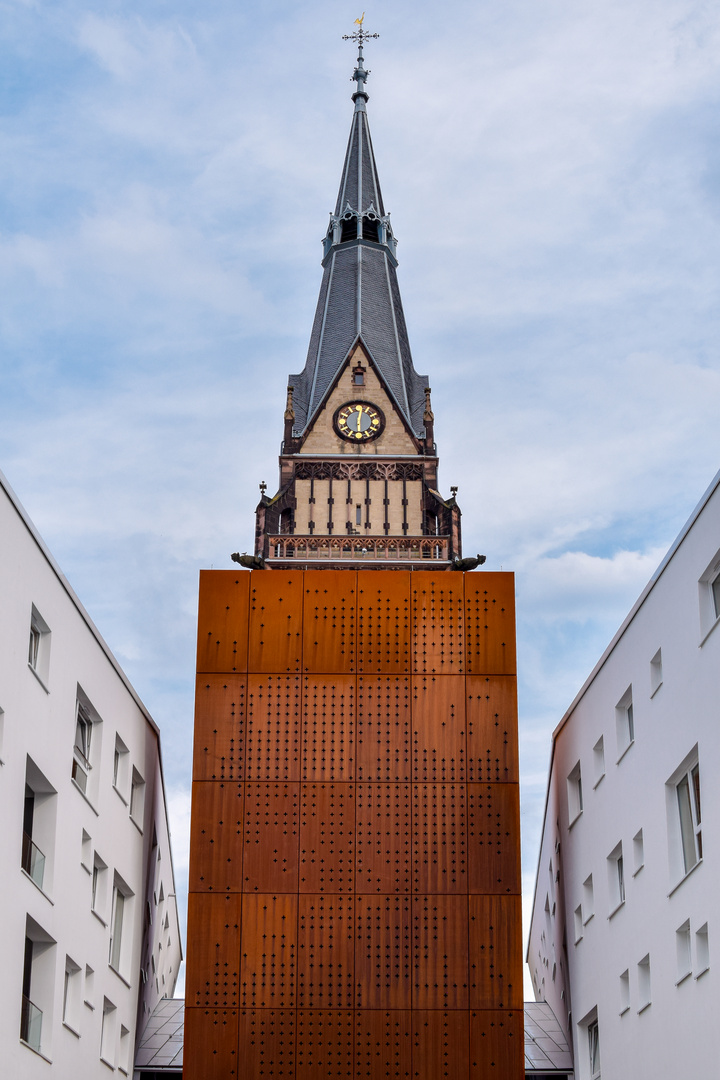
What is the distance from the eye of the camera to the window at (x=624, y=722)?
1251 inches

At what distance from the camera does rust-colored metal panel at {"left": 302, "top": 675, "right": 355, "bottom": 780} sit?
34719 mm

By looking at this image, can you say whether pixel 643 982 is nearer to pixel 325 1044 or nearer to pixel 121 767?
Answer: pixel 325 1044

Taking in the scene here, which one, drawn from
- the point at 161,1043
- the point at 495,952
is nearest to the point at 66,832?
the point at 495,952

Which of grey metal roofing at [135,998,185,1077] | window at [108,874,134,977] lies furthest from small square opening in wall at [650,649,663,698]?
grey metal roofing at [135,998,185,1077]

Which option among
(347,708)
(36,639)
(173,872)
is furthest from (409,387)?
(36,639)

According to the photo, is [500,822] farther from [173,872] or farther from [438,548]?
[438,548]

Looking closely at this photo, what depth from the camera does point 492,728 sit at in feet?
116

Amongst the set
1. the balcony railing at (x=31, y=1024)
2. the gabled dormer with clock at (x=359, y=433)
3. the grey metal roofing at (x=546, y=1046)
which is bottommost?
the balcony railing at (x=31, y=1024)

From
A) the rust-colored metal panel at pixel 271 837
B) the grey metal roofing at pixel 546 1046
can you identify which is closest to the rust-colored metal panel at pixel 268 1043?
the rust-colored metal panel at pixel 271 837

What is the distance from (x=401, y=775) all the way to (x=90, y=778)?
23.2 feet

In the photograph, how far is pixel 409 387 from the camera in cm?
7694

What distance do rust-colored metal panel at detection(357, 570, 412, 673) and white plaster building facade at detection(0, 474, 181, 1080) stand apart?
5.75 meters

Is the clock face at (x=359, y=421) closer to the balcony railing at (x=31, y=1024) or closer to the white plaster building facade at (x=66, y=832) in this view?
the white plaster building facade at (x=66, y=832)

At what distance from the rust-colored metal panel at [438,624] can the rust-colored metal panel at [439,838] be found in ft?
9.51
